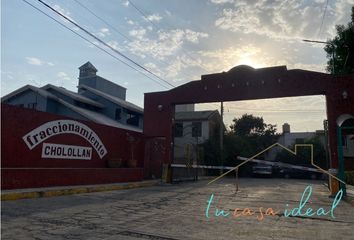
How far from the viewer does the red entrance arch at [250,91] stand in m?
17.7

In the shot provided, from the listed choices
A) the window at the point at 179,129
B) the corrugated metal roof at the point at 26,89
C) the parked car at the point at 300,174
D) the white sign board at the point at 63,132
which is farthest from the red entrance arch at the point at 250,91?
the window at the point at 179,129

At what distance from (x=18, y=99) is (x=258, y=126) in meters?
42.3

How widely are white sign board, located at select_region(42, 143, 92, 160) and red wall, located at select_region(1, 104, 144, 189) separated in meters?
0.17

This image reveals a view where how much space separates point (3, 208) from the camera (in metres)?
9.15

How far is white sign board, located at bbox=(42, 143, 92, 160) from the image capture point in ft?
49.3

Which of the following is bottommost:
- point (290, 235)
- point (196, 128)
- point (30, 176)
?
point (290, 235)

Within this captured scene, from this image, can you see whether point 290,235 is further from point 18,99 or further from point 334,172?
point 18,99

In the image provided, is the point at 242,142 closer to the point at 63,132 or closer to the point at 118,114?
the point at 118,114

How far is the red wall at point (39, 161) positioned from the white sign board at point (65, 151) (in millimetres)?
172

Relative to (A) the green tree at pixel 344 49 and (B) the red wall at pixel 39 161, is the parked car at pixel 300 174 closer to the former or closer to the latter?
(A) the green tree at pixel 344 49

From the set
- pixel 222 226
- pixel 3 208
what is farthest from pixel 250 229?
pixel 3 208

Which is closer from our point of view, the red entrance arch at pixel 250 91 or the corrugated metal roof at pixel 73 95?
the red entrance arch at pixel 250 91

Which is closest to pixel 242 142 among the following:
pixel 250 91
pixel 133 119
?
pixel 133 119

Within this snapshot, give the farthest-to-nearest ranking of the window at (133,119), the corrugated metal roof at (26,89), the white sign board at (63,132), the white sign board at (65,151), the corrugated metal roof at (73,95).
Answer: the window at (133,119) < the corrugated metal roof at (73,95) < the corrugated metal roof at (26,89) < the white sign board at (65,151) < the white sign board at (63,132)
